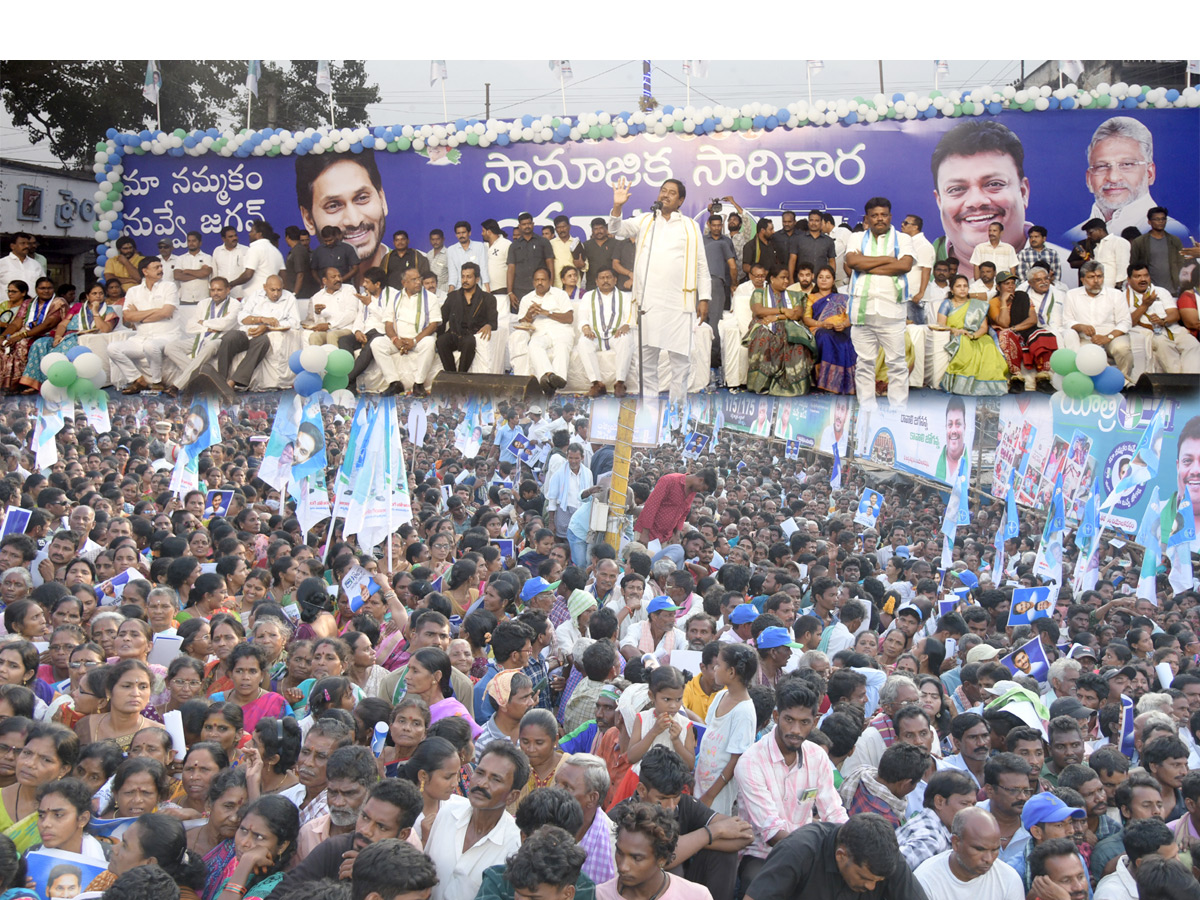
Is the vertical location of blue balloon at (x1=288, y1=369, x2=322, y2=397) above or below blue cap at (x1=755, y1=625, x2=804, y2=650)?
above

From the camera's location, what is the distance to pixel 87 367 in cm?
961

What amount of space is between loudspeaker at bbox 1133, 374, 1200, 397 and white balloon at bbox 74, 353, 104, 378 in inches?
329

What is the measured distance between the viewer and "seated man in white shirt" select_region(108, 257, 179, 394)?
9867mm

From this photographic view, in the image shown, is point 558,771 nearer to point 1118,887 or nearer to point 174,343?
point 1118,887

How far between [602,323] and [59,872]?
6.77 m

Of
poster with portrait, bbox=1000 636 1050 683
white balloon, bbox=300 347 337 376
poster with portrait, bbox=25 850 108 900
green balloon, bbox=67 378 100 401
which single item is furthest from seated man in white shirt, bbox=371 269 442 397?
poster with portrait, bbox=25 850 108 900

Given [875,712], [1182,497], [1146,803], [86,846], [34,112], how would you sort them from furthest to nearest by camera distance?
[34,112] → [1182,497] → [875,712] → [1146,803] → [86,846]

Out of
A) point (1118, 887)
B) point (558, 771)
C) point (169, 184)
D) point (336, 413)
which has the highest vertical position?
point (169, 184)

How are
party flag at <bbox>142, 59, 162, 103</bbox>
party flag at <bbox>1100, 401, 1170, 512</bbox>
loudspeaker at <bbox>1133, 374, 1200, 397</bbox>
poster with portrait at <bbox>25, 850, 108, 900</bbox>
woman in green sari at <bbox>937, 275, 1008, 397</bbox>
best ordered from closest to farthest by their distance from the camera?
poster with portrait at <bbox>25, 850, 108, 900</bbox>, party flag at <bbox>1100, 401, 1170, 512</bbox>, loudspeaker at <bbox>1133, 374, 1200, 397</bbox>, woman in green sari at <bbox>937, 275, 1008, 397</bbox>, party flag at <bbox>142, 59, 162, 103</bbox>

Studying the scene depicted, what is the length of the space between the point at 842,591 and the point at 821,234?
4077mm

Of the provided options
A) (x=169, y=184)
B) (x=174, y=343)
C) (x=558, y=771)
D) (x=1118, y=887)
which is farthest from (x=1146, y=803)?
(x=169, y=184)

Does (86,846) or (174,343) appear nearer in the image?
(86,846)

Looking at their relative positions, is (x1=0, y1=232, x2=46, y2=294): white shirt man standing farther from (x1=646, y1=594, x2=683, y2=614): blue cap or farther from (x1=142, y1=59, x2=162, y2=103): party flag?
(x1=646, y1=594, x2=683, y2=614): blue cap

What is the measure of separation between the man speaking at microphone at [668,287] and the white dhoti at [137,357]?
4.15 m
